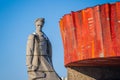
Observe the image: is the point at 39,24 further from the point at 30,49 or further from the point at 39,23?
the point at 30,49

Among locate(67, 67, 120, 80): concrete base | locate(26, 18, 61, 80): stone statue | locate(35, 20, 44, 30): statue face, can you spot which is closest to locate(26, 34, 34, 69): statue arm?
locate(26, 18, 61, 80): stone statue

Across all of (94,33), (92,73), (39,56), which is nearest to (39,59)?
(39,56)

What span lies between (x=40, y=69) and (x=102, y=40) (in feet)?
15.2

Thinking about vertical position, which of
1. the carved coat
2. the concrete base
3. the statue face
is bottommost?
the concrete base

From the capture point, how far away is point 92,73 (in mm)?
19062

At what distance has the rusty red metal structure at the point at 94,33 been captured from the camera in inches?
597

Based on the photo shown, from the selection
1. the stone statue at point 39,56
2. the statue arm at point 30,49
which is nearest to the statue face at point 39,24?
the stone statue at point 39,56

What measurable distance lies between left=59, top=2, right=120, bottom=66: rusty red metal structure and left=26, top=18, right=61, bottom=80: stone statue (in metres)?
3.89

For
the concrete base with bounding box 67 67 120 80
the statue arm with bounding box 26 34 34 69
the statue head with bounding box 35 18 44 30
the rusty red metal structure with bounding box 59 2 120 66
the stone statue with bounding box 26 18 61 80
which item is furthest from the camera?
the concrete base with bounding box 67 67 120 80

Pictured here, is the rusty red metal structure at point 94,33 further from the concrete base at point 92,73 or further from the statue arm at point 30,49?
the statue arm at point 30,49

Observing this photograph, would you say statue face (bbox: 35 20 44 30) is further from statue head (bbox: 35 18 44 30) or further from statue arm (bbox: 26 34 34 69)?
statue arm (bbox: 26 34 34 69)

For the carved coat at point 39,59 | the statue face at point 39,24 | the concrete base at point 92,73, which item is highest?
the statue face at point 39,24

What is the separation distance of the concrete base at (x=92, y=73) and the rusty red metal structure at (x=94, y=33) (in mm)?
1767

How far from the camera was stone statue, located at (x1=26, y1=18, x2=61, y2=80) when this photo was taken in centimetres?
1148
